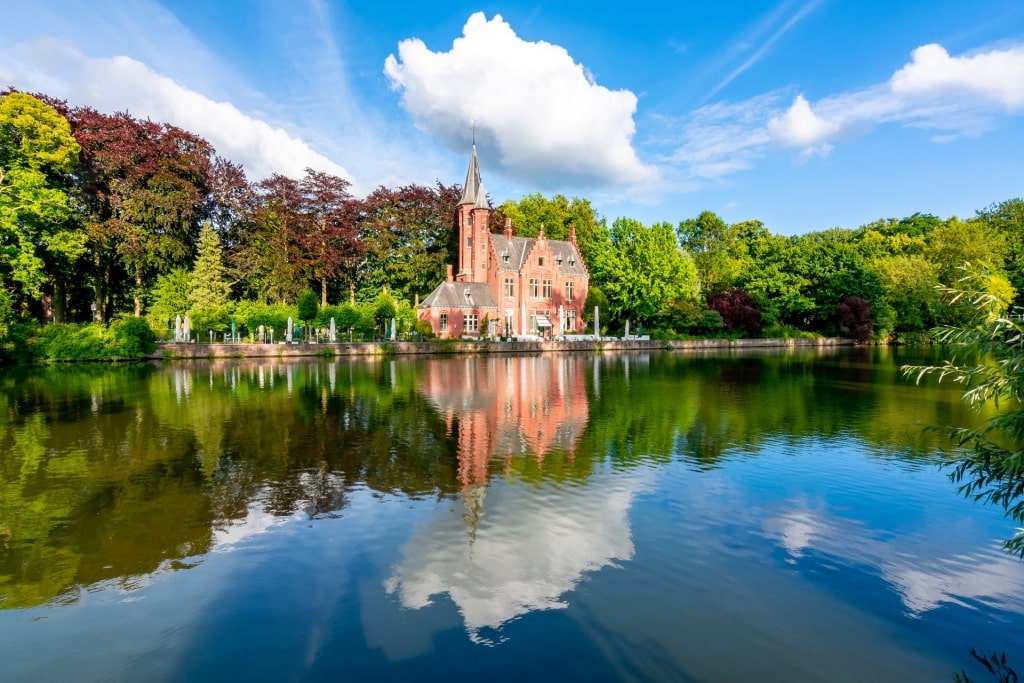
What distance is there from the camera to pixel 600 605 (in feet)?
23.0

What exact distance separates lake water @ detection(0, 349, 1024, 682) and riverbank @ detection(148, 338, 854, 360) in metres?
24.0

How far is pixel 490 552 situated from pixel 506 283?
52149 millimetres

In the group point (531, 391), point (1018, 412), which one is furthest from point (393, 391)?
point (1018, 412)

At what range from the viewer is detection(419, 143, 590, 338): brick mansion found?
56688mm

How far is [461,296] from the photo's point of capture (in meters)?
56.3

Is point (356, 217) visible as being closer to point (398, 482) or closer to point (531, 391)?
point (531, 391)

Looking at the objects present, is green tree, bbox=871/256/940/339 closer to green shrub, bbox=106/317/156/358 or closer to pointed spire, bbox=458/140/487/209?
pointed spire, bbox=458/140/487/209

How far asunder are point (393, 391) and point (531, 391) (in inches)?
242

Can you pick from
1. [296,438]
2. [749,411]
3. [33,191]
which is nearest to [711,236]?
[749,411]

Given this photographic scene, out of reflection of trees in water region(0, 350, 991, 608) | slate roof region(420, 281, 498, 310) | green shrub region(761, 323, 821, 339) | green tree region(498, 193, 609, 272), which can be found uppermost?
green tree region(498, 193, 609, 272)

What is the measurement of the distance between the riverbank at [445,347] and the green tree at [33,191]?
31.3ft

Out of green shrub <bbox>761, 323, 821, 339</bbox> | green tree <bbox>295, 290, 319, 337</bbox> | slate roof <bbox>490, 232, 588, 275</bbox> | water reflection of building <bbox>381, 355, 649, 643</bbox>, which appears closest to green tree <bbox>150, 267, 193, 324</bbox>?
green tree <bbox>295, 290, 319, 337</bbox>

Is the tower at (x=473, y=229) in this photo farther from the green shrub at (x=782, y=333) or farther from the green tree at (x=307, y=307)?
the green shrub at (x=782, y=333)

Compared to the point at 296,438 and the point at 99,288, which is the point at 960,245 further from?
the point at 99,288
